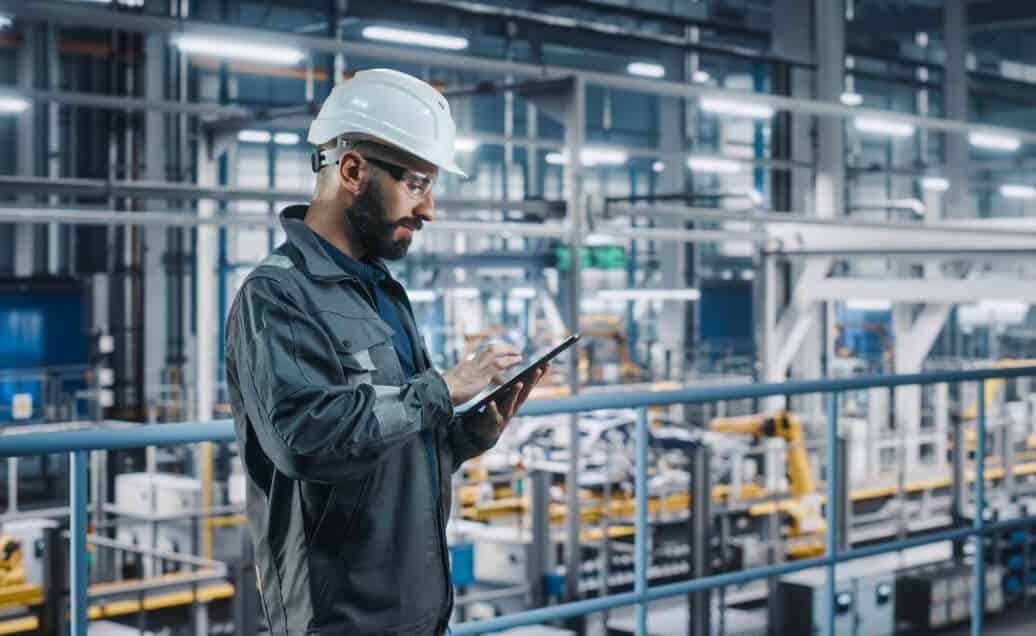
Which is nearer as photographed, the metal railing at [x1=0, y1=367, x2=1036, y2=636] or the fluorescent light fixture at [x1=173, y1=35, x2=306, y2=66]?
the metal railing at [x1=0, y1=367, x2=1036, y2=636]

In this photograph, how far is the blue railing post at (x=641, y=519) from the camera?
9.48ft

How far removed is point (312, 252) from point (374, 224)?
10 cm

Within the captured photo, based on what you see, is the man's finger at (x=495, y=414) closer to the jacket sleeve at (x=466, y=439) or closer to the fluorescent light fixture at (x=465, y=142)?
the jacket sleeve at (x=466, y=439)

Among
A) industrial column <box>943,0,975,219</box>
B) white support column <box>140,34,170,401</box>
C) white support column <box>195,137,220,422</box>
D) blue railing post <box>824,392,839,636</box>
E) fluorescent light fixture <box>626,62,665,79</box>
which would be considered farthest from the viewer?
fluorescent light fixture <box>626,62,665,79</box>

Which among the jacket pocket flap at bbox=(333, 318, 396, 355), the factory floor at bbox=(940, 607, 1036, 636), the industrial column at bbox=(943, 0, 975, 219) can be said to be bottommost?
the factory floor at bbox=(940, 607, 1036, 636)

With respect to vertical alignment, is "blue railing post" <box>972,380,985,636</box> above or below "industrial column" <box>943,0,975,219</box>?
below

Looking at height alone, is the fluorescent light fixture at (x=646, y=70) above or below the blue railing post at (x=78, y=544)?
above

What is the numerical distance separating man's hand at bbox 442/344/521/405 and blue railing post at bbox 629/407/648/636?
1.08 metres

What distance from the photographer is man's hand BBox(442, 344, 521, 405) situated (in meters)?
1.79

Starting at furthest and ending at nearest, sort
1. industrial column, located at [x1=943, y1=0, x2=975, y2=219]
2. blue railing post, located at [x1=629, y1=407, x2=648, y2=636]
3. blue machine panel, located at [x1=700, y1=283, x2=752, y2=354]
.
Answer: blue machine panel, located at [x1=700, y1=283, x2=752, y2=354]
industrial column, located at [x1=943, y1=0, x2=975, y2=219]
blue railing post, located at [x1=629, y1=407, x2=648, y2=636]

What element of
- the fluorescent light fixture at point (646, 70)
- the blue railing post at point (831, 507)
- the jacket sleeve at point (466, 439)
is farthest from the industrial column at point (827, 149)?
the jacket sleeve at point (466, 439)

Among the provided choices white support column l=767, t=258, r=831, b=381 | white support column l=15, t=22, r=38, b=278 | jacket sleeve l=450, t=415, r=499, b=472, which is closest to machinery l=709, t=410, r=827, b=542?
white support column l=767, t=258, r=831, b=381

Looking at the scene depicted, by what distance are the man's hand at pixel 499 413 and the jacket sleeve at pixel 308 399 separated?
18 centimetres

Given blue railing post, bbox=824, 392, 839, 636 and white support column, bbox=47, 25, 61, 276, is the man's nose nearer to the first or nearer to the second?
blue railing post, bbox=824, 392, 839, 636
